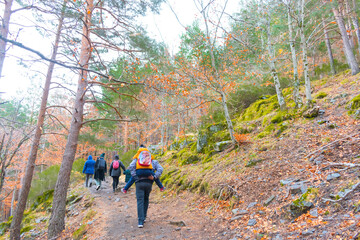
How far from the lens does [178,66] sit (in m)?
8.52

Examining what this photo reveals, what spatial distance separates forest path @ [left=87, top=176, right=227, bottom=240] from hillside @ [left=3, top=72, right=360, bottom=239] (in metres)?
0.03

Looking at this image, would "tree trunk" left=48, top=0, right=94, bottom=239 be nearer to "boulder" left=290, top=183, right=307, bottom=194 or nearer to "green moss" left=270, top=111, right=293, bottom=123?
"boulder" left=290, top=183, right=307, bottom=194

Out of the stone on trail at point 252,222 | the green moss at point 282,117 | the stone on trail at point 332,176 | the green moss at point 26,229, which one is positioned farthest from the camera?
the green moss at point 26,229

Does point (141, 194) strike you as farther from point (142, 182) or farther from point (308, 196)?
point (308, 196)

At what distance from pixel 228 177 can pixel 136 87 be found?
4873mm

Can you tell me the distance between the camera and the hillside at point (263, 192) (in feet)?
9.11

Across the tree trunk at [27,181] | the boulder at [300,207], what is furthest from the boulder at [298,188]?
the tree trunk at [27,181]

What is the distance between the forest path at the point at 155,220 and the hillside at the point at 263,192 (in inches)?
1.1

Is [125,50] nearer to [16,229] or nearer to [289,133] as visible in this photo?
[289,133]

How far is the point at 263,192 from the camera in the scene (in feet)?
13.2

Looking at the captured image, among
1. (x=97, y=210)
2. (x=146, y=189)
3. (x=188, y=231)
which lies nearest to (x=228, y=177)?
(x=188, y=231)

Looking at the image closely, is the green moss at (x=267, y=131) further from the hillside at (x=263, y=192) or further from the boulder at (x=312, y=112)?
the boulder at (x=312, y=112)

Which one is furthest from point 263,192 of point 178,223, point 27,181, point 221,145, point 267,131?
point 27,181

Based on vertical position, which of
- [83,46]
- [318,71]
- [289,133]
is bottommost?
[289,133]
